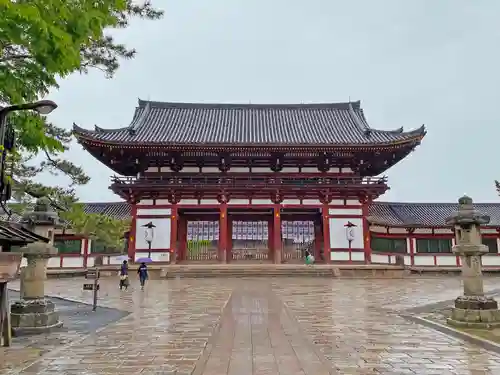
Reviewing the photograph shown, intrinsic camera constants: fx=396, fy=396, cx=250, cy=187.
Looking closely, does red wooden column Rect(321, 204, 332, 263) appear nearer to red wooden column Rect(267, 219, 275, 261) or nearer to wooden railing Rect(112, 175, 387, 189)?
wooden railing Rect(112, 175, 387, 189)

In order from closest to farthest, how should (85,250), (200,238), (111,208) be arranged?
(85,250), (200,238), (111,208)

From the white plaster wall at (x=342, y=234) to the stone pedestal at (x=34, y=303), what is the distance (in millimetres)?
18728

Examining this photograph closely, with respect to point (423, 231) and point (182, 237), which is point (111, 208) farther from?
point (423, 231)

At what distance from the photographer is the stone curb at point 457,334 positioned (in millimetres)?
6829

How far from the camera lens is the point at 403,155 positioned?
2673 cm

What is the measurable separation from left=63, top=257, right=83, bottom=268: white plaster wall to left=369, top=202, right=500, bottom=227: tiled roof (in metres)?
19.3

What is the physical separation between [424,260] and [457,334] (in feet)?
65.4

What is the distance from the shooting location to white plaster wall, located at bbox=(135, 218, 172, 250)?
24.6 metres

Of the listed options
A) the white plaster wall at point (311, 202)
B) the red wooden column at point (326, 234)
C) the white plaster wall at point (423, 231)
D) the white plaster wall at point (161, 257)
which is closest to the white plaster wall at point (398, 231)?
the white plaster wall at point (423, 231)

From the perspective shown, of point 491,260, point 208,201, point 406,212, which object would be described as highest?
point 208,201

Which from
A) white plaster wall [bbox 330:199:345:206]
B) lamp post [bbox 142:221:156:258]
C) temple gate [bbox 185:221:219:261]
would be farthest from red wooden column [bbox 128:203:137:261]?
white plaster wall [bbox 330:199:345:206]

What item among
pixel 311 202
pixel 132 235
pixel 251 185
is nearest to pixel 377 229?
pixel 311 202

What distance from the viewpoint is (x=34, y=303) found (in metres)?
8.72

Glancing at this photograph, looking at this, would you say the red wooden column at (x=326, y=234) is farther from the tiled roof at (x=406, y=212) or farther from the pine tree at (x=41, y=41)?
the pine tree at (x=41, y=41)
